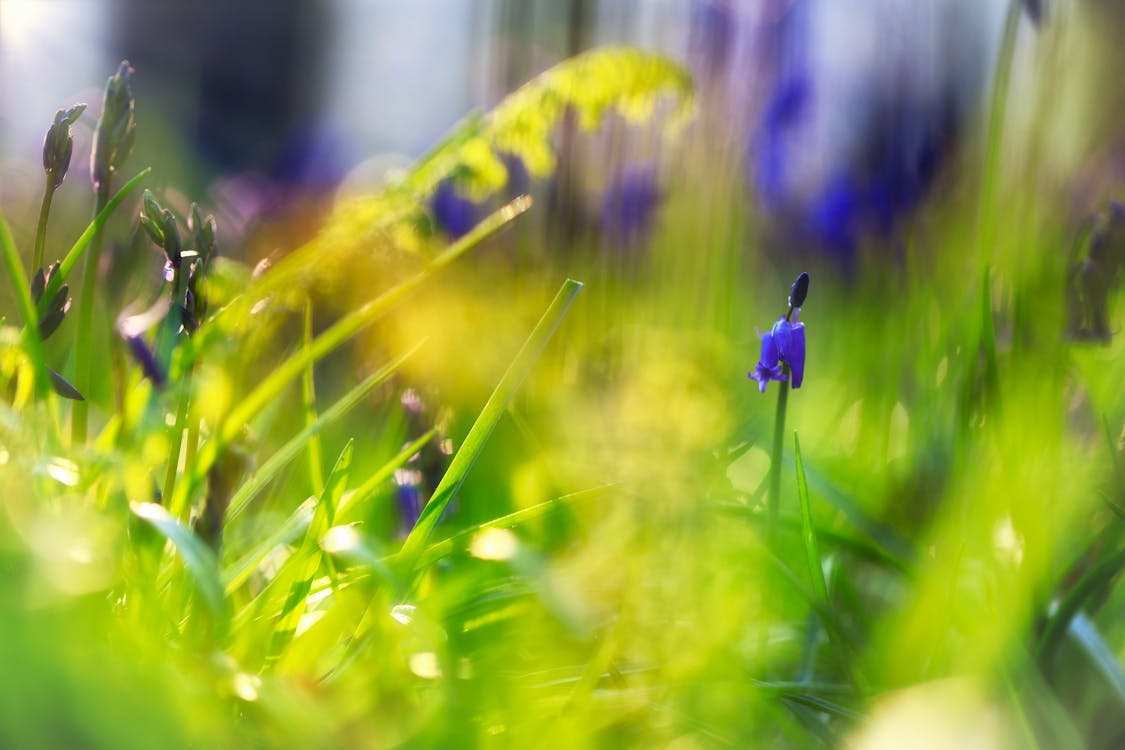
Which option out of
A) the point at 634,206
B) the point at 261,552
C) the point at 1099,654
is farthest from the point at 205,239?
the point at 634,206

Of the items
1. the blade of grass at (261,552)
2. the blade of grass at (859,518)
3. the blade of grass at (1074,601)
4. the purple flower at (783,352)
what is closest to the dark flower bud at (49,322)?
the blade of grass at (261,552)

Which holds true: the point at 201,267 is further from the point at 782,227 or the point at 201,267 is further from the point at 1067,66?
the point at 782,227

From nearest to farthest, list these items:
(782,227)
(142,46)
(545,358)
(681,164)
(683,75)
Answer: (683,75) < (545,358) < (681,164) < (782,227) < (142,46)

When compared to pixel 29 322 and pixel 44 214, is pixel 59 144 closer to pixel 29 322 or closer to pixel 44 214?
pixel 44 214

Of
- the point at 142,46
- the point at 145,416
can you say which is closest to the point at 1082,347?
the point at 145,416

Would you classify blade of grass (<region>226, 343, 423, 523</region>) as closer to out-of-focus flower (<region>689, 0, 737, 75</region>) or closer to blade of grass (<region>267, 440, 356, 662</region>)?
blade of grass (<region>267, 440, 356, 662</region>)

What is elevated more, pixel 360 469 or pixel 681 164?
pixel 681 164

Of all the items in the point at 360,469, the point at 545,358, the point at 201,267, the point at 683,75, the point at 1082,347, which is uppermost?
the point at 683,75
